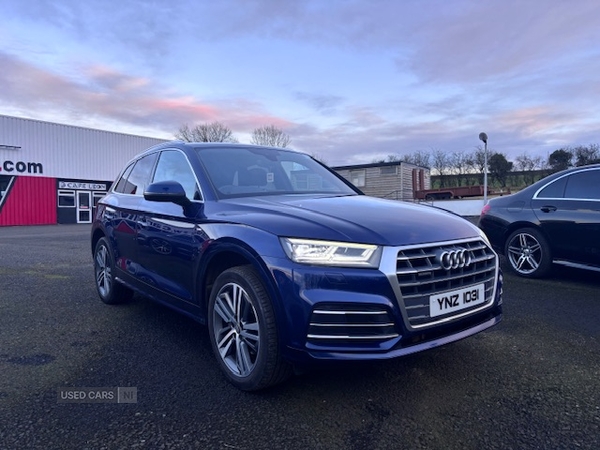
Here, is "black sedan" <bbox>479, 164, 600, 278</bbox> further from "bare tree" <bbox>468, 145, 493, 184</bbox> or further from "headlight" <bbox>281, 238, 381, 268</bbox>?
"bare tree" <bbox>468, 145, 493, 184</bbox>

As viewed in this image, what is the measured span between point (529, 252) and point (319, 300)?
16.2ft

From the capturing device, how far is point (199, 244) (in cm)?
317

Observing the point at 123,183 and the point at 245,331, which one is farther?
the point at 123,183

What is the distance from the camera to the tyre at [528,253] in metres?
6.07

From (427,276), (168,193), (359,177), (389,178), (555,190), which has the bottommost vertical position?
(427,276)

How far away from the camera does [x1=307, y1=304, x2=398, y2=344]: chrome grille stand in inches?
95.2

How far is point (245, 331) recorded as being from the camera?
2.85m

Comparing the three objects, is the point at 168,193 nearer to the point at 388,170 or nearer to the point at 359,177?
the point at 388,170

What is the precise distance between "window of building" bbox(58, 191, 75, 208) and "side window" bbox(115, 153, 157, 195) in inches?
1011

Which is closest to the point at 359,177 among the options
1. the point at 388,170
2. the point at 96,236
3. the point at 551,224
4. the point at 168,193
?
the point at 388,170

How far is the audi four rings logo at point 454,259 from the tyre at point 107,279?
3375 mm

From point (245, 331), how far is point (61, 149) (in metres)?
28.9

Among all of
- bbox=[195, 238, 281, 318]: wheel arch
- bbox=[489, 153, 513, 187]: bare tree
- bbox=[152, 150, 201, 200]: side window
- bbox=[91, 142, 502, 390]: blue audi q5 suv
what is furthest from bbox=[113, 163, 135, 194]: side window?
bbox=[489, 153, 513, 187]: bare tree

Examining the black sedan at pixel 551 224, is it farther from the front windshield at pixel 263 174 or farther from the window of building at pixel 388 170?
the window of building at pixel 388 170
